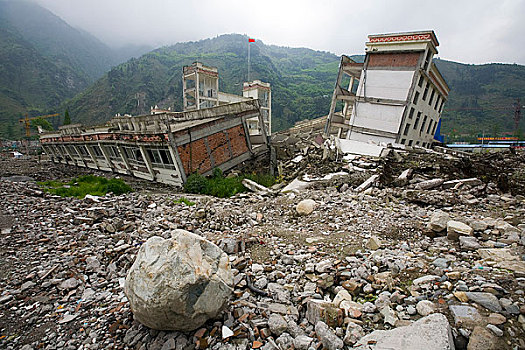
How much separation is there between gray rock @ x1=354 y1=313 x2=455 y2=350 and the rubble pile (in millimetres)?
12

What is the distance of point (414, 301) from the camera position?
2.60 m

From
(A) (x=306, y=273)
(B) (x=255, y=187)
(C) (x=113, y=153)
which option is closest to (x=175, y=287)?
(A) (x=306, y=273)

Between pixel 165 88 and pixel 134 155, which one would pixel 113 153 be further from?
pixel 165 88

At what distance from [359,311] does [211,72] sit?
1140 inches

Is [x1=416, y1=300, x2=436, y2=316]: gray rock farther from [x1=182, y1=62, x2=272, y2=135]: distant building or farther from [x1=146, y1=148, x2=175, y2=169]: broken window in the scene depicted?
[x1=182, y1=62, x2=272, y2=135]: distant building

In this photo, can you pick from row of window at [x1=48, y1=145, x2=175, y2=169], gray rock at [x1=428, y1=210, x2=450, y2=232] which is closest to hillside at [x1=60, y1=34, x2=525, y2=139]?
row of window at [x1=48, y1=145, x2=175, y2=169]

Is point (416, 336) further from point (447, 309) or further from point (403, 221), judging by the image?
point (403, 221)

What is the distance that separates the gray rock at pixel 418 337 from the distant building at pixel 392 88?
15324 mm

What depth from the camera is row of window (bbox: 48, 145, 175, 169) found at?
Result: 11641 mm

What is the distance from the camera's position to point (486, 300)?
2303 millimetres

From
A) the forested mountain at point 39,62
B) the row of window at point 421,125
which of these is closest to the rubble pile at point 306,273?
the row of window at point 421,125

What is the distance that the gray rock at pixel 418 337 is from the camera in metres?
1.92

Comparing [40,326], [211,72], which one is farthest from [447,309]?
[211,72]

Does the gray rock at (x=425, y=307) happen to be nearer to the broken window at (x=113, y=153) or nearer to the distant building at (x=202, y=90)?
the broken window at (x=113, y=153)
